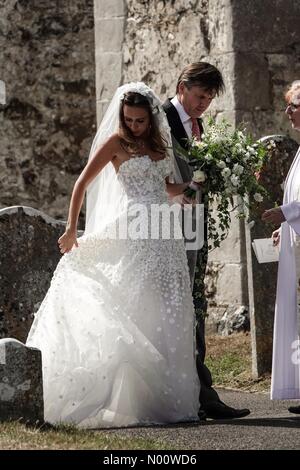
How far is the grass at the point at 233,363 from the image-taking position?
9.47m

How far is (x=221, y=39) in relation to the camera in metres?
10.9

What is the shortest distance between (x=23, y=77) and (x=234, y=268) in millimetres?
5241

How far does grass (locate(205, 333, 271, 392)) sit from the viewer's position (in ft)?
31.1

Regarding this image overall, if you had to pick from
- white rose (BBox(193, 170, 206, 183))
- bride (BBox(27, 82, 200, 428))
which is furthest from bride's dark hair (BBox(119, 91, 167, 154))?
white rose (BBox(193, 170, 206, 183))

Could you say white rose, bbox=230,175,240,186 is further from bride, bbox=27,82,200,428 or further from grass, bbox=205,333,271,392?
grass, bbox=205,333,271,392

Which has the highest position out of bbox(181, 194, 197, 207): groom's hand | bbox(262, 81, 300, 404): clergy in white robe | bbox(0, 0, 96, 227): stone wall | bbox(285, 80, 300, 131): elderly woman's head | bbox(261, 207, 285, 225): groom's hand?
bbox(0, 0, 96, 227): stone wall

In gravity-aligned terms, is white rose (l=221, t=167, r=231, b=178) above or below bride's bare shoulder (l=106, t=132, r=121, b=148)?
Answer: below

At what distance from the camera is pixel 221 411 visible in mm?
7754

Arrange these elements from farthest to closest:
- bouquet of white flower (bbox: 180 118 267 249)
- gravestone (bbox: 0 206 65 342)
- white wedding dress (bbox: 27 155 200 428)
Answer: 1. gravestone (bbox: 0 206 65 342)
2. bouquet of white flower (bbox: 180 118 267 249)
3. white wedding dress (bbox: 27 155 200 428)

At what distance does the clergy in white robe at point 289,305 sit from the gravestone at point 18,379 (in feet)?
5.52

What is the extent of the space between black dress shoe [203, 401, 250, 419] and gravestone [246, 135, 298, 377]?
5.87ft

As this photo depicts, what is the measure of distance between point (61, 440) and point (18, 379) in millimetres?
589
